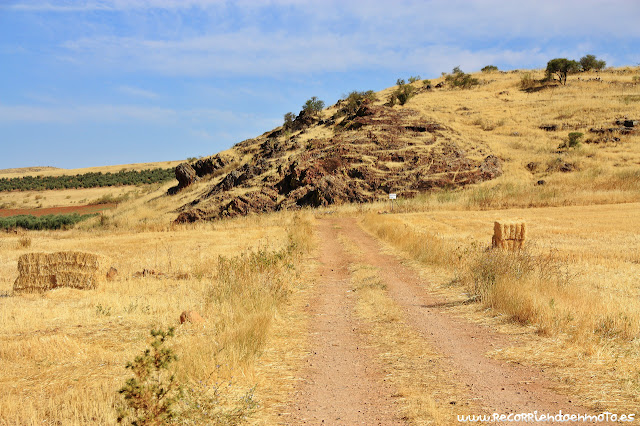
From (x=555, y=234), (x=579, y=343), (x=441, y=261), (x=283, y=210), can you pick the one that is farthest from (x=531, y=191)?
(x=579, y=343)

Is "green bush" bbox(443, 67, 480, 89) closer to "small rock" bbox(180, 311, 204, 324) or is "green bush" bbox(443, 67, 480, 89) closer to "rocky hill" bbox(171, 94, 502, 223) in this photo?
"rocky hill" bbox(171, 94, 502, 223)

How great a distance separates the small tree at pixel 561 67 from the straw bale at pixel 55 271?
268 ft

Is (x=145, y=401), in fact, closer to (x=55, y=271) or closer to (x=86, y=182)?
(x=55, y=271)

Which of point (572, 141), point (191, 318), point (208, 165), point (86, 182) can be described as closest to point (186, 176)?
point (208, 165)

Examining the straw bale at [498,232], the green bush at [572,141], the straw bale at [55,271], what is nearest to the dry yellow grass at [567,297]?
the straw bale at [498,232]

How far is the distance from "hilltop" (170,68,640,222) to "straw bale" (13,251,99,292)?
84.5 ft

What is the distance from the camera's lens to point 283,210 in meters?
39.0

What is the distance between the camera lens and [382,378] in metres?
6.38

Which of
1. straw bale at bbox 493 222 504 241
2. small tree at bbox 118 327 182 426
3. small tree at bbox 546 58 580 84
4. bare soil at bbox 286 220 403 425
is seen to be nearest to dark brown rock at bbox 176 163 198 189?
straw bale at bbox 493 222 504 241

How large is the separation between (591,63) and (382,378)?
9727 cm

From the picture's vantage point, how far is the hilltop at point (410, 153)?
42.2m

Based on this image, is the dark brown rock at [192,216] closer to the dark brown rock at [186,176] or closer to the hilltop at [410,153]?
the hilltop at [410,153]

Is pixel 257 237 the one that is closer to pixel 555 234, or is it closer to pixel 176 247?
pixel 176 247

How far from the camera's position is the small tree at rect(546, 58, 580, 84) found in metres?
76.6
